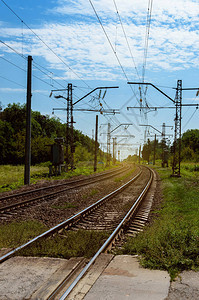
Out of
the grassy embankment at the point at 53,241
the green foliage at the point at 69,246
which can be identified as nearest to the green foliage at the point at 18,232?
the grassy embankment at the point at 53,241

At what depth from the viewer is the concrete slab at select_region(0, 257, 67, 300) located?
476cm

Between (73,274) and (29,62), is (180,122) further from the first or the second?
(73,274)

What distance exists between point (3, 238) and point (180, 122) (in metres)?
24.4

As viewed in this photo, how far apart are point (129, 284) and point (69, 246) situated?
2359 millimetres

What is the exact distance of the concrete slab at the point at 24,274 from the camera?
4.76 meters

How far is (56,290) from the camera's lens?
4.70m

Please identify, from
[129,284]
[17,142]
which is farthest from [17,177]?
[17,142]

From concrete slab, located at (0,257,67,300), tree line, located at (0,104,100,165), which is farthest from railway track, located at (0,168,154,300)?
tree line, located at (0,104,100,165)

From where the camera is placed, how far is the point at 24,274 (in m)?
5.46

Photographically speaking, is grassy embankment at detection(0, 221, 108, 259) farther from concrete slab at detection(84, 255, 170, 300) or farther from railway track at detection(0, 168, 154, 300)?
concrete slab at detection(84, 255, 170, 300)

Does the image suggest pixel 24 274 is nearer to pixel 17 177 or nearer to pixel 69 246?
pixel 69 246

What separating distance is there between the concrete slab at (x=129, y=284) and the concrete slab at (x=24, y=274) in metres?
0.97

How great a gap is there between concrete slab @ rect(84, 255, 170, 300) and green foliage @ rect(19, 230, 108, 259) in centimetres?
91

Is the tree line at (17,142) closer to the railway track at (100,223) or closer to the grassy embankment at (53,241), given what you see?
the railway track at (100,223)
